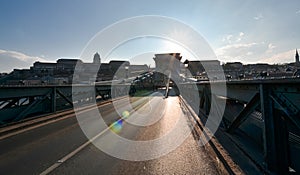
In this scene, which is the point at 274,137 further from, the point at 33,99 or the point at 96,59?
the point at 96,59

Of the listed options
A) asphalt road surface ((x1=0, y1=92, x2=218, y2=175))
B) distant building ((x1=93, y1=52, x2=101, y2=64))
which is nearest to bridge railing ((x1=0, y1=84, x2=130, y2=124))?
asphalt road surface ((x1=0, y1=92, x2=218, y2=175))

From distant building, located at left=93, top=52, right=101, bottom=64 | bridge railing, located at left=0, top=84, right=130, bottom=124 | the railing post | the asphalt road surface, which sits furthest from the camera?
distant building, located at left=93, top=52, right=101, bottom=64

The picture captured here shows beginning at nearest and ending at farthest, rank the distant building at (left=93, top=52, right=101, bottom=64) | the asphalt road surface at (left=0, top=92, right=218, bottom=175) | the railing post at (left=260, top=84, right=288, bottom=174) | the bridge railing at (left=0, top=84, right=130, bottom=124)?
the railing post at (left=260, top=84, right=288, bottom=174), the asphalt road surface at (left=0, top=92, right=218, bottom=175), the bridge railing at (left=0, top=84, right=130, bottom=124), the distant building at (left=93, top=52, right=101, bottom=64)

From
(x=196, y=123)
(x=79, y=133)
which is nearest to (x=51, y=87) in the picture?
(x=79, y=133)

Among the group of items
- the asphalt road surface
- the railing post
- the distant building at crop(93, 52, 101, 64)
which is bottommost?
the asphalt road surface

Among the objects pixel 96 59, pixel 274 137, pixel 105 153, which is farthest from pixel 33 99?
pixel 96 59

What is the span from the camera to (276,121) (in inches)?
157

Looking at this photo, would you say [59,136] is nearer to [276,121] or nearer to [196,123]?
[196,123]

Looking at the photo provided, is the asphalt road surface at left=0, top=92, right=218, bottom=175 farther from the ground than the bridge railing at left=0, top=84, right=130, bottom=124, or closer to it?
closer to it

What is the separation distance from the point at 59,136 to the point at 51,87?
6.69 meters

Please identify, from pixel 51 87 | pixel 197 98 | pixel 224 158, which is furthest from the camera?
pixel 197 98

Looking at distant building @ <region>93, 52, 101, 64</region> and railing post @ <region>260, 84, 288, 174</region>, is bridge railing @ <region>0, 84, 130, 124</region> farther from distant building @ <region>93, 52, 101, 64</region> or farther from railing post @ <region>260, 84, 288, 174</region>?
distant building @ <region>93, 52, 101, 64</region>

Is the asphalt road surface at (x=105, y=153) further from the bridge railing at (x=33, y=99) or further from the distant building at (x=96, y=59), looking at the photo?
the distant building at (x=96, y=59)

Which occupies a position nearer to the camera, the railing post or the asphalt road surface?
the railing post
